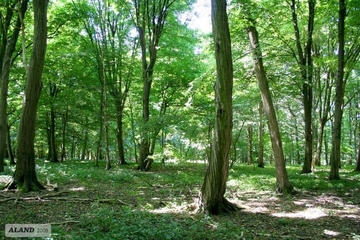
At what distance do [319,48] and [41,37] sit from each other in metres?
15.7

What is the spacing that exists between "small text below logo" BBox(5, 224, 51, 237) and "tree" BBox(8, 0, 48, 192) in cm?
327

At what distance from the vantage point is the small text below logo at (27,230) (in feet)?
12.0

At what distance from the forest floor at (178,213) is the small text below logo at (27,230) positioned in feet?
0.34

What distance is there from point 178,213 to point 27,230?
2844 mm

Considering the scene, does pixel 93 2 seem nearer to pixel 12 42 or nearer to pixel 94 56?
pixel 94 56

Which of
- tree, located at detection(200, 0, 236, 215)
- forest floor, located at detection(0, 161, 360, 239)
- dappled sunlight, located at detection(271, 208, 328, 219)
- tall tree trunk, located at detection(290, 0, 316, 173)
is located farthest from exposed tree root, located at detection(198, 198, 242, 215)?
tall tree trunk, located at detection(290, 0, 316, 173)

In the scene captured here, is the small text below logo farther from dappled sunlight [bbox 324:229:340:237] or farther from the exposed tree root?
dappled sunlight [bbox 324:229:340:237]

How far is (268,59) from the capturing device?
11.5m

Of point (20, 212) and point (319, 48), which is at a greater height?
point (319, 48)

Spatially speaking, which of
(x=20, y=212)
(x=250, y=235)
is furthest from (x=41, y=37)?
(x=250, y=235)

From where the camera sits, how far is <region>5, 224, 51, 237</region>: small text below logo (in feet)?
12.0

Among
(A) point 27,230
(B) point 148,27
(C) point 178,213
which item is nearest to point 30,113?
(A) point 27,230

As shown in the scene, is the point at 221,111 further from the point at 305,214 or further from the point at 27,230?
the point at 27,230

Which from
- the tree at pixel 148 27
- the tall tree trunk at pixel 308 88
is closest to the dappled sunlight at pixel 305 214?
the tall tree trunk at pixel 308 88
